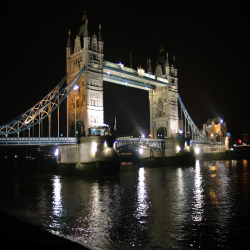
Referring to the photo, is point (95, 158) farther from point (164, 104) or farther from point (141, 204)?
point (164, 104)

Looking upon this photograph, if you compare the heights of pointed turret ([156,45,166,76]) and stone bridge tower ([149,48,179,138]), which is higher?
pointed turret ([156,45,166,76])

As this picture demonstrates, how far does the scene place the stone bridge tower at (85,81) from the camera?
3388 cm

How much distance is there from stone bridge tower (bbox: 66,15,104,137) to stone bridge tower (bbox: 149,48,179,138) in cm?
1937

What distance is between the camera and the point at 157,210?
14.5 meters

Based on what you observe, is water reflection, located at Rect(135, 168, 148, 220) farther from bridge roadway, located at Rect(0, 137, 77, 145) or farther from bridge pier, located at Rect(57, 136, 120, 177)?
bridge roadway, located at Rect(0, 137, 77, 145)

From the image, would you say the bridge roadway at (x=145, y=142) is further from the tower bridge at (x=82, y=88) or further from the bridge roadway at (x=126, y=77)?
the bridge roadway at (x=126, y=77)

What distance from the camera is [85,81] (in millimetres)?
33906

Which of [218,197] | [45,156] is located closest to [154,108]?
[218,197]

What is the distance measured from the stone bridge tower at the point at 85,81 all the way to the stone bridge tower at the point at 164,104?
19367 mm

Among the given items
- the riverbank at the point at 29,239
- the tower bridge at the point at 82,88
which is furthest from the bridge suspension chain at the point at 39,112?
the riverbank at the point at 29,239

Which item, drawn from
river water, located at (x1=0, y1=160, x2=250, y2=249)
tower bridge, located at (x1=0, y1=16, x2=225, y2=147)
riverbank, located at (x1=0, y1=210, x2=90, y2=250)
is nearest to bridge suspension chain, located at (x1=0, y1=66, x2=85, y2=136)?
tower bridge, located at (x1=0, y1=16, x2=225, y2=147)

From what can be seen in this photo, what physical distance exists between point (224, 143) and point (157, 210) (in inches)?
2968

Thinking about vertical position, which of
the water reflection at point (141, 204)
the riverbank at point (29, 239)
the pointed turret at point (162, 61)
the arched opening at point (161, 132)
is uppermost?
the pointed turret at point (162, 61)

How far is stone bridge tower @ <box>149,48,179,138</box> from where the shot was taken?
51562 millimetres
